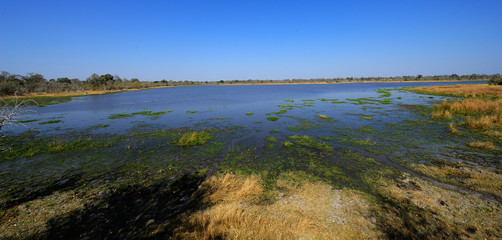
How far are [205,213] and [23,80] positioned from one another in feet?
387

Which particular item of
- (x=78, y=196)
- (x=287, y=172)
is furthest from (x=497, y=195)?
(x=78, y=196)

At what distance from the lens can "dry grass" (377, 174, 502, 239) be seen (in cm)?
585

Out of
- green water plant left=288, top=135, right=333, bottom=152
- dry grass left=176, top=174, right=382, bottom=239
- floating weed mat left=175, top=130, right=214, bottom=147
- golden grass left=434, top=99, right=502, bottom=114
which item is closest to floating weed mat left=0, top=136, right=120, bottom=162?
floating weed mat left=175, top=130, right=214, bottom=147

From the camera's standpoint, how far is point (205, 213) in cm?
672

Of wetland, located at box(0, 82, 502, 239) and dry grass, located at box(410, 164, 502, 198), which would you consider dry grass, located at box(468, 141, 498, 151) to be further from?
dry grass, located at box(410, 164, 502, 198)

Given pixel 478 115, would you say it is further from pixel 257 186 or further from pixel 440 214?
pixel 257 186

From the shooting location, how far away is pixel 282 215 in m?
6.71

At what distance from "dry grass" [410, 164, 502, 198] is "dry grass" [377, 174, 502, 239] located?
4.34 ft

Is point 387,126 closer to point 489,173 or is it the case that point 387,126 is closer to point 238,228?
point 489,173

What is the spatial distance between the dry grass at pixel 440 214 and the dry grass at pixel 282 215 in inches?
44.2

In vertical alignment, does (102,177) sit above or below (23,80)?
below

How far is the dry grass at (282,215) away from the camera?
586cm

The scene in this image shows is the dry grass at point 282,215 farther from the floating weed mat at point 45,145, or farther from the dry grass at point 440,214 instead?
the floating weed mat at point 45,145

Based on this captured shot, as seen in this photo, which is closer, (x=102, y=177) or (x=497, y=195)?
(x=497, y=195)
